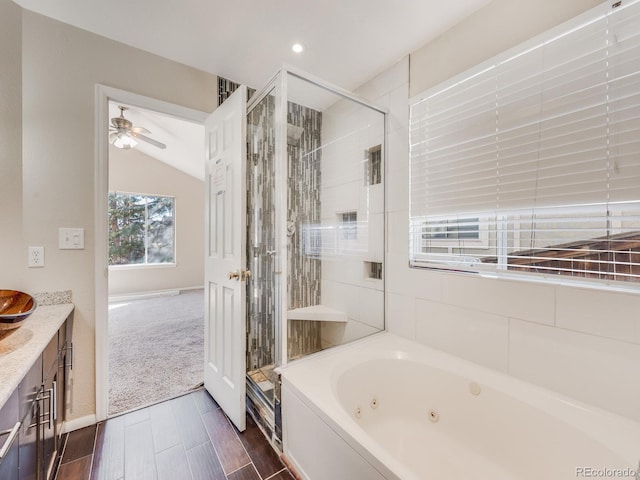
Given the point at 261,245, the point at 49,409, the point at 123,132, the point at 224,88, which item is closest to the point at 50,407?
the point at 49,409

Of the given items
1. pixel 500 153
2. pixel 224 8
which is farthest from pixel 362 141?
pixel 224 8

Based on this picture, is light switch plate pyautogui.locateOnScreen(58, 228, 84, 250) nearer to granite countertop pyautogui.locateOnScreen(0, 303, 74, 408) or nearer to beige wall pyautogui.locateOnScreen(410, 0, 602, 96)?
granite countertop pyautogui.locateOnScreen(0, 303, 74, 408)

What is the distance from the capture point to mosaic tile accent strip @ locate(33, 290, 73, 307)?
1.56 metres

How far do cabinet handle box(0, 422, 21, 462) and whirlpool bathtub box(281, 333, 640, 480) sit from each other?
36.8 inches

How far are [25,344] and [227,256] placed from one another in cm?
97

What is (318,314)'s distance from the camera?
6.72 feet

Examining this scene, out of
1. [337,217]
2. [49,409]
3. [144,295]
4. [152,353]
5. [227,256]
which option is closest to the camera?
[49,409]

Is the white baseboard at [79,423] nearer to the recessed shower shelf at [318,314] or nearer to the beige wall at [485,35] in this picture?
the recessed shower shelf at [318,314]

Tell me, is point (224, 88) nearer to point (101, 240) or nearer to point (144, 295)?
point (101, 240)

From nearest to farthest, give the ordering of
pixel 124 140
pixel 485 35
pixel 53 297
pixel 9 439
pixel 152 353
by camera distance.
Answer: pixel 9 439 → pixel 485 35 → pixel 53 297 → pixel 152 353 → pixel 124 140

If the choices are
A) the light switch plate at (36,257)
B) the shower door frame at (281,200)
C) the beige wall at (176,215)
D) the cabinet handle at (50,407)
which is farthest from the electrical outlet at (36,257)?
the beige wall at (176,215)

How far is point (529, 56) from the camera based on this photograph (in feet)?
4.33

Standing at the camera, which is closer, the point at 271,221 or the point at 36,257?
the point at 36,257

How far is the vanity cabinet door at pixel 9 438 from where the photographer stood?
702mm
